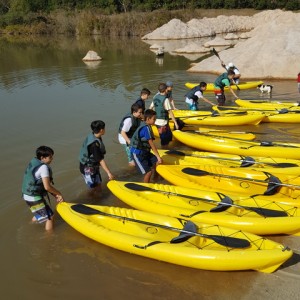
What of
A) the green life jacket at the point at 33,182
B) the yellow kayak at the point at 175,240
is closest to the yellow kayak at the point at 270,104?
the yellow kayak at the point at 175,240

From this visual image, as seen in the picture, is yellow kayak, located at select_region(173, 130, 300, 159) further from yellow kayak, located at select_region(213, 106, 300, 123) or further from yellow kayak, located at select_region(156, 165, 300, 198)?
yellow kayak, located at select_region(213, 106, 300, 123)

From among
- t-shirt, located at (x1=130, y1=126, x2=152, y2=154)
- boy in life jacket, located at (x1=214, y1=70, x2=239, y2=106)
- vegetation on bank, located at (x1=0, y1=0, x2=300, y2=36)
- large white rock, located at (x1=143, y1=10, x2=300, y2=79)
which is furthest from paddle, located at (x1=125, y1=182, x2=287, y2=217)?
vegetation on bank, located at (x1=0, y1=0, x2=300, y2=36)

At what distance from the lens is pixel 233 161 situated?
24.4 ft

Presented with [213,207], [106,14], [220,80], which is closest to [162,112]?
[213,207]

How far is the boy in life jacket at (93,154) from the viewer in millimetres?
6003

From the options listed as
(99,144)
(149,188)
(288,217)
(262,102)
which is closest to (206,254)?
(288,217)

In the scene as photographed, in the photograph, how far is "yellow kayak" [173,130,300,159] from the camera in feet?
25.5

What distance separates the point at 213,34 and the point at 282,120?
34.0 metres

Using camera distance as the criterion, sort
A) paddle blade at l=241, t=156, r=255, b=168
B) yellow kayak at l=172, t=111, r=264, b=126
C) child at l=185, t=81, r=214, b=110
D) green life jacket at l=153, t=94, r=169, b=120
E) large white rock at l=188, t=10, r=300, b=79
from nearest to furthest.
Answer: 1. paddle blade at l=241, t=156, r=255, b=168
2. green life jacket at l=153, t=94, r=169, b=120
3. yellow kayak at l=172, t=111, r=264, b=126
4. child at l=185, t=81, r=214, b=110
5. large white rock at l=188, t=10, r=300, b=79

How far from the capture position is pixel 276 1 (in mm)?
49188

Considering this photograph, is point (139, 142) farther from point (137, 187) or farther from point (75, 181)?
point (75, 181)

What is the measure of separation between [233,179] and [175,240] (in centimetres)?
224

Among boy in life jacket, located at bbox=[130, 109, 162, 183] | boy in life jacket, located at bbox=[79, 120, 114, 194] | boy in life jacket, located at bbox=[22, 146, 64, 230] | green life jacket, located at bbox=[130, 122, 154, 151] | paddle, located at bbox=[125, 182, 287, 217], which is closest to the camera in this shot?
boy in life jacket, located at bbox=[22, 146, 64, 230]

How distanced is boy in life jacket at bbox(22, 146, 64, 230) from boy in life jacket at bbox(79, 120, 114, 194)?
102 cm
